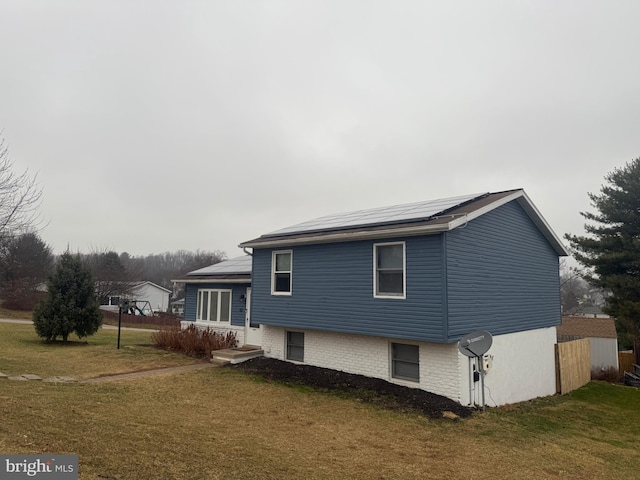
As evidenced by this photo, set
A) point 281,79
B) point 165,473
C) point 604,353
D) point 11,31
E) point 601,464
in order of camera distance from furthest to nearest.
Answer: point 604,353, point 281,79, point 11,31, point 601,464, point 165,473

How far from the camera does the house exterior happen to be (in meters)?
10.7

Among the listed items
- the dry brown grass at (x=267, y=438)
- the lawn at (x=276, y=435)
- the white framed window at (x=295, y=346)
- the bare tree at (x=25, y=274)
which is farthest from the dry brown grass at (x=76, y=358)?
the bare tree at (x=25, y=274)

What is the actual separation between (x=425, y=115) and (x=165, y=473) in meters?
18.2

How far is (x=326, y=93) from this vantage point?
18625mm

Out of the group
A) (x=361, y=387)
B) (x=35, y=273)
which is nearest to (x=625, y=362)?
(x=361, y=387)

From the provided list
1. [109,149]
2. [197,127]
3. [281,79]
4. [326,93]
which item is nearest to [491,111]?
[326,93]

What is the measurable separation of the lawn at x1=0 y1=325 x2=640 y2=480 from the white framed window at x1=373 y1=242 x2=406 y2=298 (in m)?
3.12

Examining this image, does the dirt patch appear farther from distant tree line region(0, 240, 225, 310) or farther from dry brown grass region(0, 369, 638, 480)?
distant tree line region(0, 240, 225, 310)

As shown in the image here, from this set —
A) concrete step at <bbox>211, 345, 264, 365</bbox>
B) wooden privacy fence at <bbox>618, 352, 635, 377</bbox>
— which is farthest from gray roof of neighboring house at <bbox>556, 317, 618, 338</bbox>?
concrete step at <bbox>211, 345, 264, 365</bbox>

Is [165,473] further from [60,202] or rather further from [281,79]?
[60,202]

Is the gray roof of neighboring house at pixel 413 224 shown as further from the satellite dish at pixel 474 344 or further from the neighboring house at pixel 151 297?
the neighboring house at pixel 151 297

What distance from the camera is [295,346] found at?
14789mm

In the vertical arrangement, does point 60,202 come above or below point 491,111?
below

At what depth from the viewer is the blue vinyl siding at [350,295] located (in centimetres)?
1062
